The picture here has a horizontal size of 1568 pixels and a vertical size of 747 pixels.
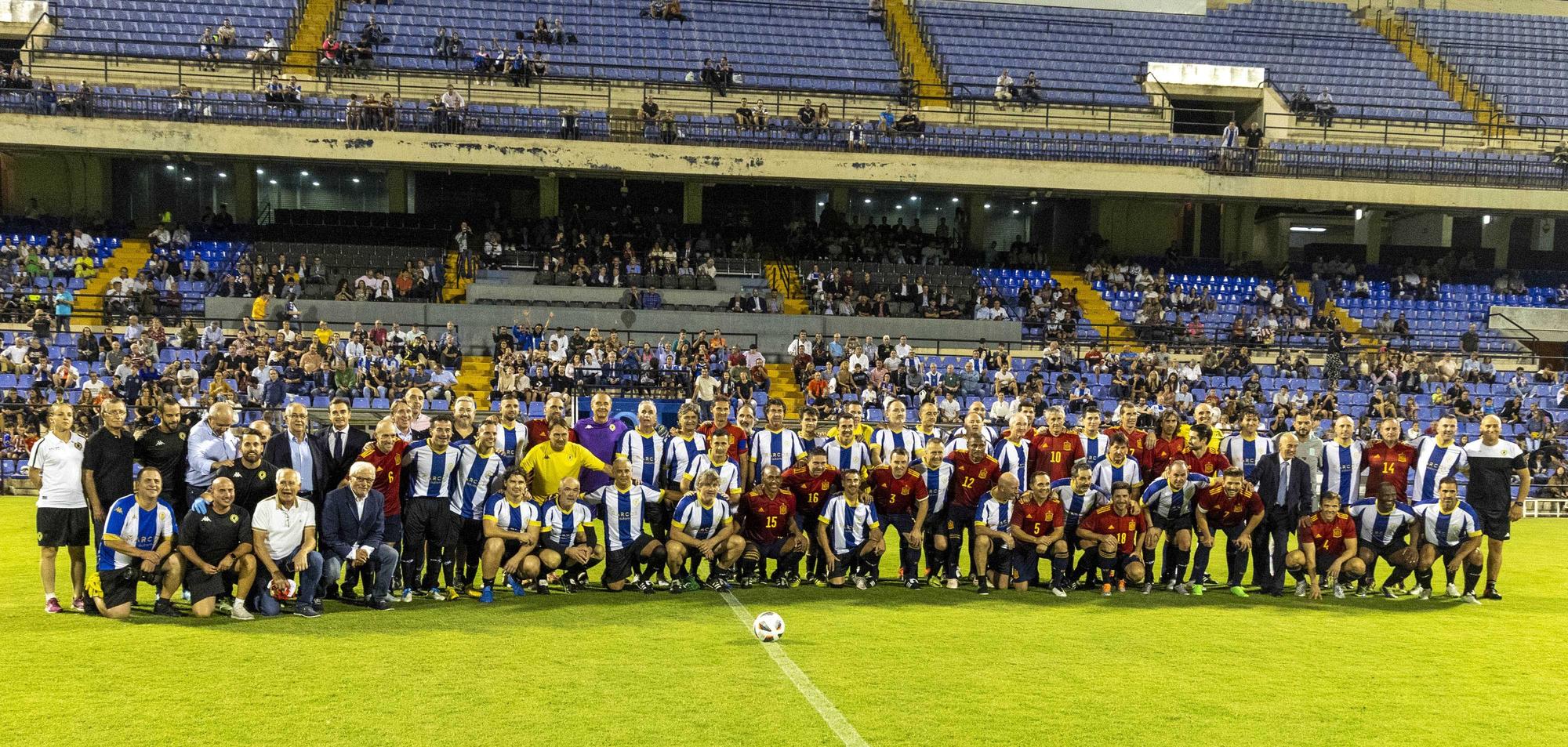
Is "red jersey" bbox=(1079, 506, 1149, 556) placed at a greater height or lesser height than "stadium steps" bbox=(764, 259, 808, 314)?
lesser

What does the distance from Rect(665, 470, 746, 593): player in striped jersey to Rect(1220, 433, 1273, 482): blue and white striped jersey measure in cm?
525

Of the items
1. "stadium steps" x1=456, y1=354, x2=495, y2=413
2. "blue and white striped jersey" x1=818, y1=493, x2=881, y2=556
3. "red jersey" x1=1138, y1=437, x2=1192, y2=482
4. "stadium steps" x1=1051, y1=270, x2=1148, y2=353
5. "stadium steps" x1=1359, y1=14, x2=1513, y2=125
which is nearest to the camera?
"blue and white striped jersey" x1=818, y1=493, x2=881, y2=556

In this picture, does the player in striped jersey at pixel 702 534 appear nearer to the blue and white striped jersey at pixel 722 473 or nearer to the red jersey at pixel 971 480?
the blue and white striped jersey at pixel 722 473

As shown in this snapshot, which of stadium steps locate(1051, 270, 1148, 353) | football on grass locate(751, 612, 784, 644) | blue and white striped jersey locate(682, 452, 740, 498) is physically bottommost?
football on grass locate(751, 612, 784, 644)

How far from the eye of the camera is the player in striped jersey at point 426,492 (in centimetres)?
1031

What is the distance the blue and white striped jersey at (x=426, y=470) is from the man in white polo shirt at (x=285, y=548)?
0.89 metres

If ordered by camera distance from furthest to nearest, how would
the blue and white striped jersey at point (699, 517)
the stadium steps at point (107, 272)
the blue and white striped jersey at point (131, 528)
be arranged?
the stadium steps at point (107, 272) → the blue and white striped jersey at point (699, 517) → the blue and white striped jersey at point (131, 528)

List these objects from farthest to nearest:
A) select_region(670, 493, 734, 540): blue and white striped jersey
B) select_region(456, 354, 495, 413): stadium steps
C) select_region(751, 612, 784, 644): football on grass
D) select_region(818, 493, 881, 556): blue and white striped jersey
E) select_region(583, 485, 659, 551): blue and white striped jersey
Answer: select_region(456, 354, 495, 413): stadium steps
select_region(818, 493, 881, 556): blue and white striped jersey
select_region(670, 493, 734, 540): blue and white striped jersey
select_region(583, 485, 659, 551): blue and white striped jersey
select_region(751, 612, 784, 644): football on grass

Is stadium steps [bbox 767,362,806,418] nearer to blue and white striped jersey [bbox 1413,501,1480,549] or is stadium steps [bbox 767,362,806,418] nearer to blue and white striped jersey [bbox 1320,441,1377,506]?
blue and white striped jersey [bbox 1320,441,1377,506]

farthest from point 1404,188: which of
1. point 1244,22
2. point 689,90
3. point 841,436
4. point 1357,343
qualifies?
point 841,436

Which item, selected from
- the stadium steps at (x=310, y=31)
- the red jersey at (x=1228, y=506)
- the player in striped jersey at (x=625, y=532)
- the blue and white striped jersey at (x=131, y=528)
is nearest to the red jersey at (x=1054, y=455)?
the red jersey at (x=1228, y=506)

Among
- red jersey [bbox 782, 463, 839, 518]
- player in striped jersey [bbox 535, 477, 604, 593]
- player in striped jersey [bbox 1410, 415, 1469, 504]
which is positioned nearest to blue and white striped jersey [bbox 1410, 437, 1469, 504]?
player in striped jersey [bbox 1410, 415, 1469, 504]

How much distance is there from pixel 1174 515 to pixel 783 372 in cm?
1365

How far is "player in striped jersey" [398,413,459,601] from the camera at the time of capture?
10.3m
